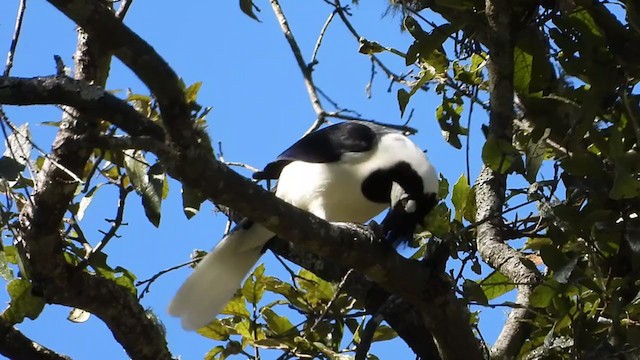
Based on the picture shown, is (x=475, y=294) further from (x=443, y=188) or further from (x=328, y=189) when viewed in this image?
(x=328, y=189)

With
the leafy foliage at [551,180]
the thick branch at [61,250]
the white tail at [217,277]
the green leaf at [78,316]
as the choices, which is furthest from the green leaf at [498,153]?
the green leaf at [78,316]

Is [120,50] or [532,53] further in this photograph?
[532,53]

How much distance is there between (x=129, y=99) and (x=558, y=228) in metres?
0.95

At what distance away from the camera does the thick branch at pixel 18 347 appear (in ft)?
7.27

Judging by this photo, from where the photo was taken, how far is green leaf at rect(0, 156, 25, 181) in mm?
1758

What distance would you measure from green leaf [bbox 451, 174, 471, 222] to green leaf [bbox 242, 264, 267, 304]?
1.82 feet

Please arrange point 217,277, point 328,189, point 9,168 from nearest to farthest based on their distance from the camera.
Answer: point 9,168
point 217,277
point 328,189

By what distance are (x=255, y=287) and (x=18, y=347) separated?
0.71m

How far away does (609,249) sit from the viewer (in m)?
2.13

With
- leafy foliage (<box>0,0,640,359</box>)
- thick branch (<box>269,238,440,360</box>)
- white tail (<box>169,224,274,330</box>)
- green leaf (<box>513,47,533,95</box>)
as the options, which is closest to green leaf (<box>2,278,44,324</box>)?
leafy foliage (<box>0,0,640,359</box>)

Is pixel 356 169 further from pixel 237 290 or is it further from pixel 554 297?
pixel 554 297

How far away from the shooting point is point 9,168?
5.81 ft

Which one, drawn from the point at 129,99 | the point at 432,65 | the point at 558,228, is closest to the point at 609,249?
the point at 558,228

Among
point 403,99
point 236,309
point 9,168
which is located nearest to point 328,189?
point 236,309
